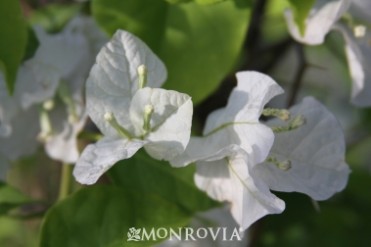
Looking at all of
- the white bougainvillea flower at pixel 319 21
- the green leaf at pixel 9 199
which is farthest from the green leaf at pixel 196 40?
the green leaf at pixel 9 199

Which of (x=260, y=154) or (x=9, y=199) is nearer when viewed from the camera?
(x=260, y=154)

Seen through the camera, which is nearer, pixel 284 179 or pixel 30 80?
pixel 284 179

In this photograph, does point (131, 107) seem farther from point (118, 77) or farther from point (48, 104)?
point (48, 104)

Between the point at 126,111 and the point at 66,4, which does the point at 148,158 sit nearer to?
the point at 126,111

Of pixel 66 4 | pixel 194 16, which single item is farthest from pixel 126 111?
pixel 66 4

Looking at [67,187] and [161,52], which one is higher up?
[161,52]

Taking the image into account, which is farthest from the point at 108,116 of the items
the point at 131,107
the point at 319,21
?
the point at 319,21
